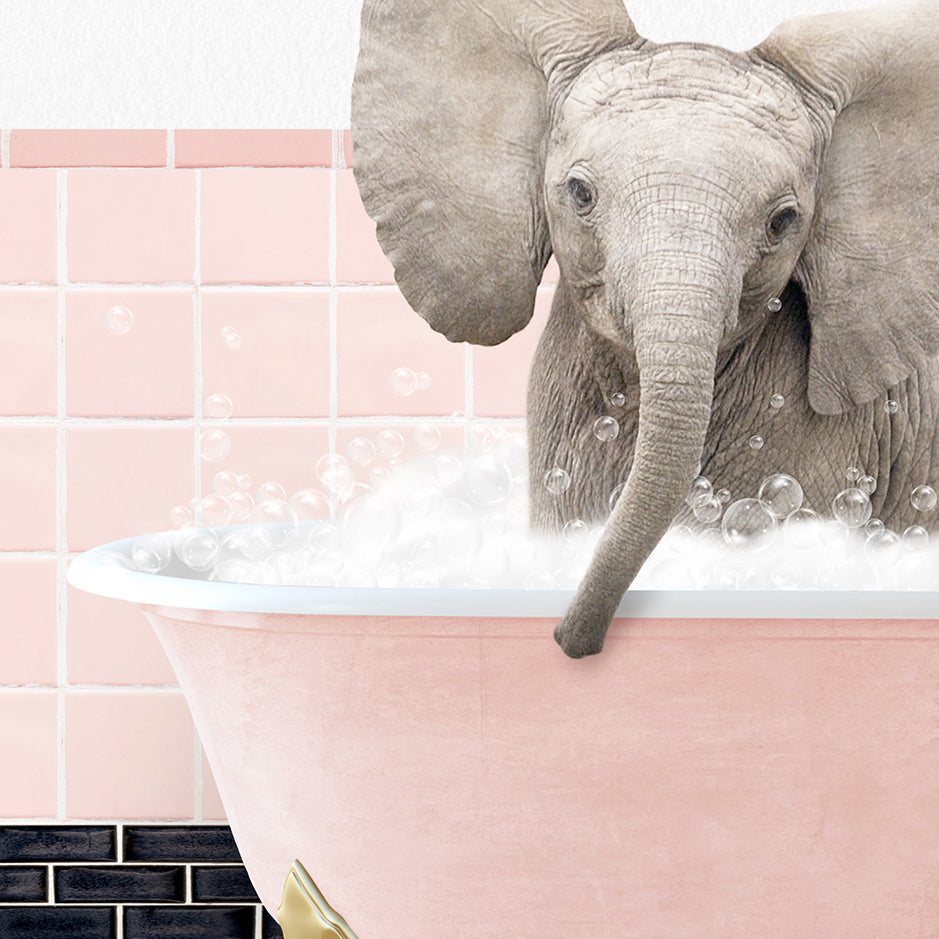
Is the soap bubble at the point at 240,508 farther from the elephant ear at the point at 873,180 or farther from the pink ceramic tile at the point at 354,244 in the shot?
the elephant ear at the point at 873,180

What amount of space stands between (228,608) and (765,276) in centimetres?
41

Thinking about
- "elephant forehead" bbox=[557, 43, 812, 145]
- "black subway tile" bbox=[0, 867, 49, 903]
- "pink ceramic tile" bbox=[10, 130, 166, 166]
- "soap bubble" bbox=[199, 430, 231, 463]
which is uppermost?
"pink ceramic tile" bbox=[10, 130, 166, 166]

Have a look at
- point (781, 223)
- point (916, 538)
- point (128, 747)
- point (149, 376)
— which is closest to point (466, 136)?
point (781, 223)

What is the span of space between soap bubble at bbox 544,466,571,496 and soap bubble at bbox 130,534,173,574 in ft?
1.04

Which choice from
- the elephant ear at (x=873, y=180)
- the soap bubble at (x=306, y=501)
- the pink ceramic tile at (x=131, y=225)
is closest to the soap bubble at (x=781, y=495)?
the elephant ear at (x=873, y=180)

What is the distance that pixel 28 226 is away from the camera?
4.50 ft

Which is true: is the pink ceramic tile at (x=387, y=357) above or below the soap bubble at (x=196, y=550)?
above

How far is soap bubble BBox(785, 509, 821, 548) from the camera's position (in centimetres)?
81

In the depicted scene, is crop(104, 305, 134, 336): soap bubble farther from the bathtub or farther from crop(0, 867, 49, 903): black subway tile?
crop(0, 867, 49, 903): black subway tile

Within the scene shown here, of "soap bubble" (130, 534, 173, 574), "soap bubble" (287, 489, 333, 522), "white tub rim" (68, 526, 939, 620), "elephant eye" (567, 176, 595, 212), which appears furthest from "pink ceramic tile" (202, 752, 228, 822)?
"elephant eye" (567, 176, 595, 212)

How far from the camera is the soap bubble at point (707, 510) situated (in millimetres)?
886

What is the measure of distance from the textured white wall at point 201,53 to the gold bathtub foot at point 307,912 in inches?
37.9

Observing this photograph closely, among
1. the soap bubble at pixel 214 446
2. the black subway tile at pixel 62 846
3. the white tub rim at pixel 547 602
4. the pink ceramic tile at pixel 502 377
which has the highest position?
the pink ceramic tile at pixel 502 377

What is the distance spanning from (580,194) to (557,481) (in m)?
0.27
